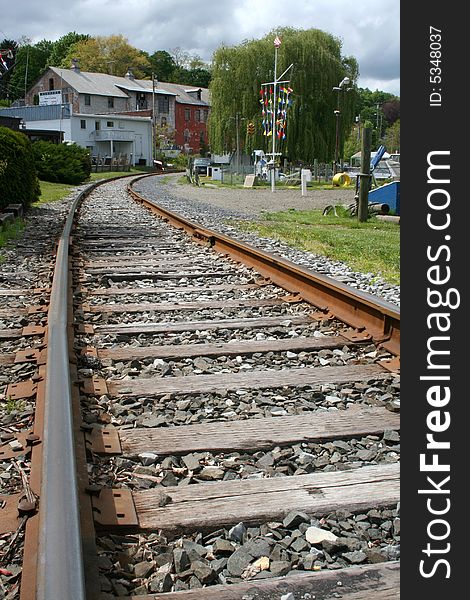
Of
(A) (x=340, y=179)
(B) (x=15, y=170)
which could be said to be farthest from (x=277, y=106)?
(B) (x=15, y=170)

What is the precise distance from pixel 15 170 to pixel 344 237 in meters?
6.43

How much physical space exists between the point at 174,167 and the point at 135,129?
21.1 feet

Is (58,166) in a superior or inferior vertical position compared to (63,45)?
inferior

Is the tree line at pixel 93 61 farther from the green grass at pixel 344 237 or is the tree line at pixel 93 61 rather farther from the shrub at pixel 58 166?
the green grass at pixel 344 237

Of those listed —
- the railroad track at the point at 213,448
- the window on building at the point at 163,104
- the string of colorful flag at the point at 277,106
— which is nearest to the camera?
the railroad track at the point at 213,448

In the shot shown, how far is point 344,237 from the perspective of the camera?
37.7 feet

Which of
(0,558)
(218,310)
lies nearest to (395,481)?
(0,558)

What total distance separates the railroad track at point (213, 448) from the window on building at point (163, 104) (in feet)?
305

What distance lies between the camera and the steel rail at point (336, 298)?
4641 mm

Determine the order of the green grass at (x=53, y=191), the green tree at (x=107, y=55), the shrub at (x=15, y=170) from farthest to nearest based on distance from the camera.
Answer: the green tree at (x=107, y=55) < the green grass at (x=53, y=191) < the shrub at (x=15, y=170)

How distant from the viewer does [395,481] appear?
273 cm

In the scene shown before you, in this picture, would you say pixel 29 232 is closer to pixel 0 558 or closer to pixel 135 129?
pixel 0 558

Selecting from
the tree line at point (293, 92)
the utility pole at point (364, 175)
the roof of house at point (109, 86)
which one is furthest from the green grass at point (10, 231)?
the roof of house at point (109, 86)

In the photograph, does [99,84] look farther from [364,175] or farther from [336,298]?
[336,298]
